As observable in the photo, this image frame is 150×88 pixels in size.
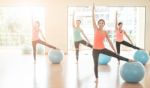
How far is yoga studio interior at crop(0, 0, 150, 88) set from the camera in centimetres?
752

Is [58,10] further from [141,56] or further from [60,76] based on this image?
[60,76]

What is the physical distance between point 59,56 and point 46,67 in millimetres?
824

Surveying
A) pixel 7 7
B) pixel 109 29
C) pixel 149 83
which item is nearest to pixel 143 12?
pixel 109 29

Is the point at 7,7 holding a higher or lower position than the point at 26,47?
higher

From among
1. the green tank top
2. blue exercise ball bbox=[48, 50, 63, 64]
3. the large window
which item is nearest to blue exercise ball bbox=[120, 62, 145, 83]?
the green tank top

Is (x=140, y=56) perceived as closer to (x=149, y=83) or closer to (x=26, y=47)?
(x=149, y=83)

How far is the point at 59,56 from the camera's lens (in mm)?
8594

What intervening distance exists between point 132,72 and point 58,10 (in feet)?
22.4

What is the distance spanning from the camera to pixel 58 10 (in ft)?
39.8

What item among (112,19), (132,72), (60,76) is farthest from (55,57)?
(112,19)

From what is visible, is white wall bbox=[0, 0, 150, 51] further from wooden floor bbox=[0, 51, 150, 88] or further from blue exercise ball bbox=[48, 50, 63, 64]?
wooden floor bbox=[0, 51, 150, 88]

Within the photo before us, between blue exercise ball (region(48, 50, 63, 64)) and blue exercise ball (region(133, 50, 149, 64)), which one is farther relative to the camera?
blue exercise ball (region(48, 50, 63, 64))

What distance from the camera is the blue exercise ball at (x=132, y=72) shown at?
586 centimetres

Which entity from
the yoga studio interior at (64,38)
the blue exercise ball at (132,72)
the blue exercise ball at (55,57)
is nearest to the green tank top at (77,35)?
the yoga studio interior at (64,38)
